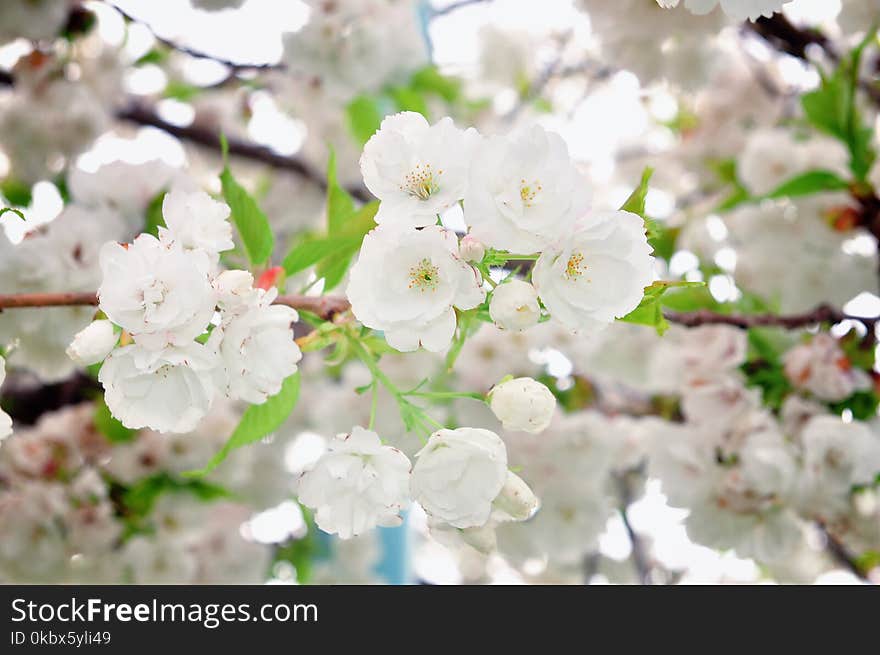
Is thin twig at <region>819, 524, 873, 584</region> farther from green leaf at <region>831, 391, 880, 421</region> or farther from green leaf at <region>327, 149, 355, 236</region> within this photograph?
green leaf at <region>327, 149, 355, 236</region>

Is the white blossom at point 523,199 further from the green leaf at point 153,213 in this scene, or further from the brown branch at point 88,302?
the green leaf at point 153,213

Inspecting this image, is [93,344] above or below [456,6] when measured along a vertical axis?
above

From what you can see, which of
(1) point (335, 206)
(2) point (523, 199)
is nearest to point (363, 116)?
(1) point (335, 206)

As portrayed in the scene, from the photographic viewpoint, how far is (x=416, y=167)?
0.41 meters

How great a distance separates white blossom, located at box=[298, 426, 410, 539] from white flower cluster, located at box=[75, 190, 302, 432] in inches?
1.9

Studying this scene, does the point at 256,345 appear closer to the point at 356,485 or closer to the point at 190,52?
the point at 356,485

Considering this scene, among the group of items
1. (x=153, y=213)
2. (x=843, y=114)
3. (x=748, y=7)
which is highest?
(x=748, y=7)

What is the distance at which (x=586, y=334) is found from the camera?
42 cm

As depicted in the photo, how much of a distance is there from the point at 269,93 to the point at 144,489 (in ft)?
2.20

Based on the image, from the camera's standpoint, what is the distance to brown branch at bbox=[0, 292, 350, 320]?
46 centimetres

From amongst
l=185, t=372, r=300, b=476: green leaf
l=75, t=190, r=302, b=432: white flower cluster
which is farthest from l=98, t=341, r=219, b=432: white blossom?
l=185, t=372, r=300, b=476: green leaf

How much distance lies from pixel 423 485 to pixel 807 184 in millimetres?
650

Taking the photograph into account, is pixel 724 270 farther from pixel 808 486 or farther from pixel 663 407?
pixel 808 486
